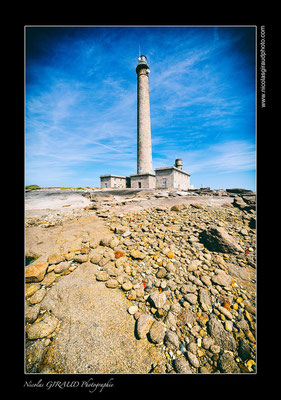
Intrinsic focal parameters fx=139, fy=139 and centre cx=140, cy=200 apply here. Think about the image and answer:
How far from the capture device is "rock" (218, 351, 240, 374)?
198 centimetres

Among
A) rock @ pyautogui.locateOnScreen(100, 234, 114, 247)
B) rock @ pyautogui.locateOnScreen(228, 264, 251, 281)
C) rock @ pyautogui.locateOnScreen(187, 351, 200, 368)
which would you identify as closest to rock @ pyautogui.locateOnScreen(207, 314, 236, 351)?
rock @ pyautogui.locateOnScreen(187, 351, 200, 368)

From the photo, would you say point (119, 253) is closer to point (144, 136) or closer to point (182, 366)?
point (182, 366)

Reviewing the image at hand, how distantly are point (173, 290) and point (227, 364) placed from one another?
1.12 meters

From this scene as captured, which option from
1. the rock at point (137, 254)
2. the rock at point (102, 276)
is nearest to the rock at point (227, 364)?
the rock at point (137, 254)

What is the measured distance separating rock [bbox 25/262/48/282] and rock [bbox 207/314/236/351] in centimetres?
323

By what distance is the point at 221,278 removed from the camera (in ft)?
9.80

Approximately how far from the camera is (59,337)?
2080mm

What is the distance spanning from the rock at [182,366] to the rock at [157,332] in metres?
0.29

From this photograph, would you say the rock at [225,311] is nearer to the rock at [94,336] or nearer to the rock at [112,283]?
the rock at [94,336]

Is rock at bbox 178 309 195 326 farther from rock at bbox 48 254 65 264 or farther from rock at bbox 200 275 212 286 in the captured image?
rock at bbox 48 254 65 264

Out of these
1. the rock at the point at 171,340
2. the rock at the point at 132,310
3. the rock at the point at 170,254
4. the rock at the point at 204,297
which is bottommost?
the rock at the point at 171,340

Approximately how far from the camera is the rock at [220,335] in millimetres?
2135
